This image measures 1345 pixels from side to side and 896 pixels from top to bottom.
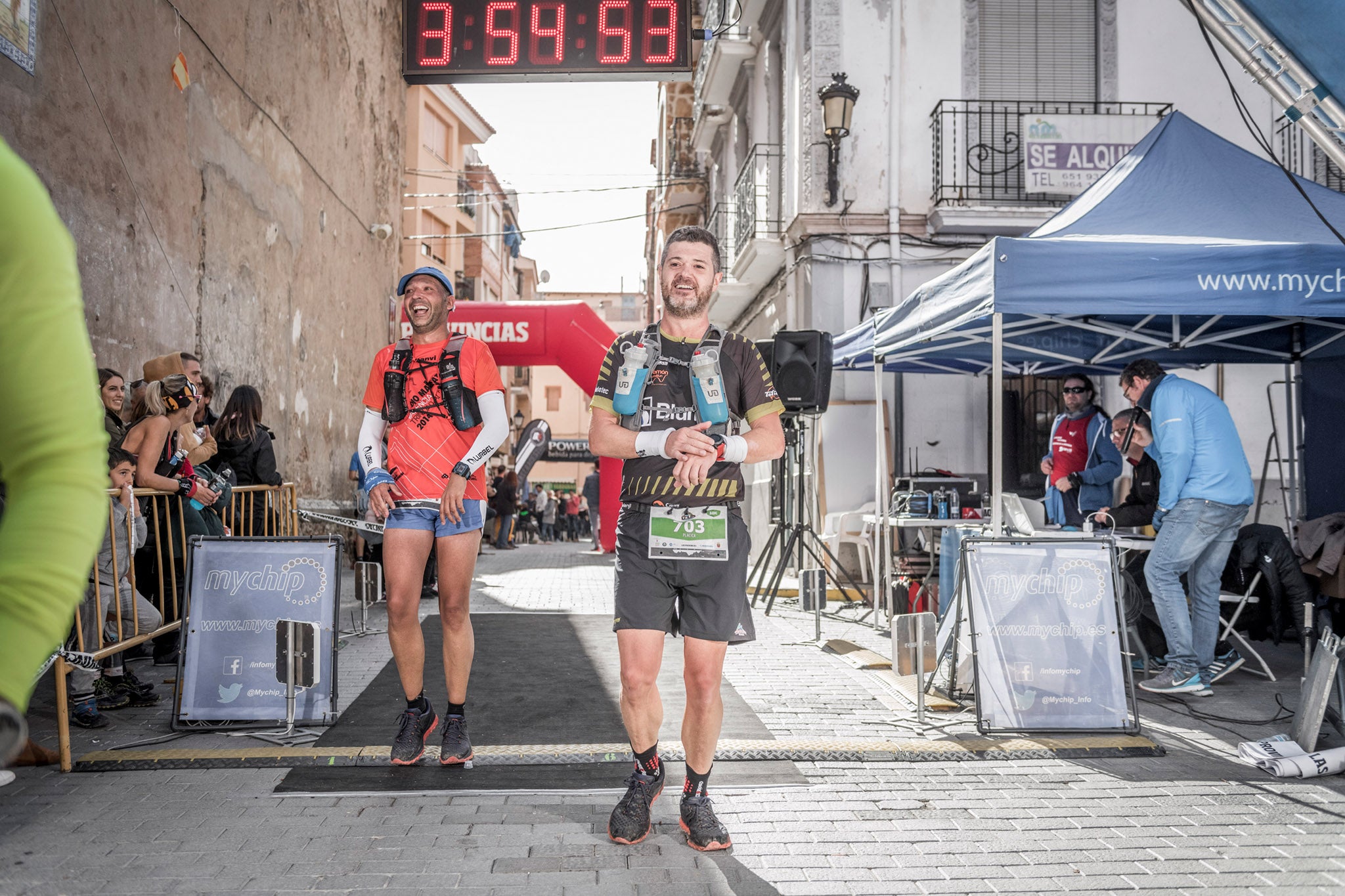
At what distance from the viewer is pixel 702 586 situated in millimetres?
3529

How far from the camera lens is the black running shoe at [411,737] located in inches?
175

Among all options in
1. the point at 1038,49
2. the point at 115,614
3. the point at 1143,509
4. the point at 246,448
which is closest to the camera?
the point at 115,614

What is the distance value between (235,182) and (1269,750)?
9787 millimetres

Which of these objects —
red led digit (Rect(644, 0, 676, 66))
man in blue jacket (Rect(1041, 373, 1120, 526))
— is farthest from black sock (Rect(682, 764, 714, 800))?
red led digit (Rect(644, 0, 676, 66))

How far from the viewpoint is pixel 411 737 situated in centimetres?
448

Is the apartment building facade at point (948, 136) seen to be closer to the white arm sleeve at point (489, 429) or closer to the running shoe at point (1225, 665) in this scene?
the running shoe at point (1225, 665)

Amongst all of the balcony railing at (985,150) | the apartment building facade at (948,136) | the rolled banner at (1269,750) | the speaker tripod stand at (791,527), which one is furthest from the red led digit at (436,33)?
the rolled banner at (1269,750)

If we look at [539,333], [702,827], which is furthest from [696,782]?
[539,333]

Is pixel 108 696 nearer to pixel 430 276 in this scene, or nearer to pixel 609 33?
pixel 430 276

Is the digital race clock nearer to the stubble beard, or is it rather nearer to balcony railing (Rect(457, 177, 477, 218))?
the stubble beard

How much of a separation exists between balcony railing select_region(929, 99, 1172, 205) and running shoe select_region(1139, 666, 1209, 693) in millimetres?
8329

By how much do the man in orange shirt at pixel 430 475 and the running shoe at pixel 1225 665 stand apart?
4.71m

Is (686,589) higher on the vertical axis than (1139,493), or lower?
lower

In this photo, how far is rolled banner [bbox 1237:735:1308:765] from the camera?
4605 mm
